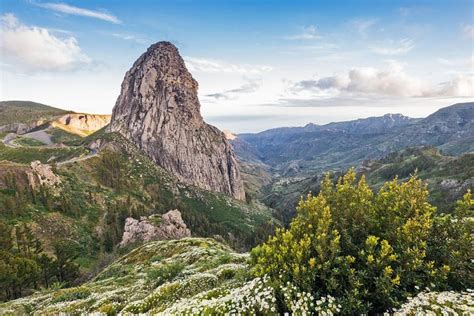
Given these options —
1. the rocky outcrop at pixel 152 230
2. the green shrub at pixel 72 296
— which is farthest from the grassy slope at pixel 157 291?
the rocky outcrop at pixel 152 230

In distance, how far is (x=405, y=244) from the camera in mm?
11414

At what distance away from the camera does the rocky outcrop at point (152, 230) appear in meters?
91.4

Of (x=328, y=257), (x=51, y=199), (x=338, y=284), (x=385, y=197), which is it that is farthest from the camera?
(x=51, y=199)

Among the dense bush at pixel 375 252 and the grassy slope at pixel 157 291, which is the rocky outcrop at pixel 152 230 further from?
the dense bush at pixel 375 252

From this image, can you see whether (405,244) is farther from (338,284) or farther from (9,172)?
(9,172)

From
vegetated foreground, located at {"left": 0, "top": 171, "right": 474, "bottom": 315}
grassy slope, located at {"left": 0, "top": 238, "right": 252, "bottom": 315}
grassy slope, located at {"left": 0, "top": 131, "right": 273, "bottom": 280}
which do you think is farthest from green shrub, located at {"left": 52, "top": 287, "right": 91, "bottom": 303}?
grassy slope, located at {"left": 0, "top": 131, "right": 273, "bottom": 280}

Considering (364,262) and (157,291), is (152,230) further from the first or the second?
(364,262)

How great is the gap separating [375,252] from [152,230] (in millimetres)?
89957

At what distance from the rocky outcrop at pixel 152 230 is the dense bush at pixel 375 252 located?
85.4 meters

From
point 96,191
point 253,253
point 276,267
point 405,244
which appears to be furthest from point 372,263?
point 96,191

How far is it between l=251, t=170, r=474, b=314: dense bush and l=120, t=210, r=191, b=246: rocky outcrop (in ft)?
280

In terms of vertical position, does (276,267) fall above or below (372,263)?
below

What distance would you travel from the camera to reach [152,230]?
9281 cm

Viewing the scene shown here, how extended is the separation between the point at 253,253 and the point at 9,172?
134 m
